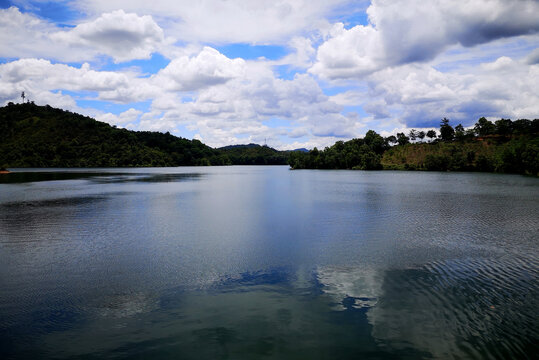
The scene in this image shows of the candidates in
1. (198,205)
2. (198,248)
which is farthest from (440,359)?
(198,205)

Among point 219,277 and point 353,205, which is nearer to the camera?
point 219,277

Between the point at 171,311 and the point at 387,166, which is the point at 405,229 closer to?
Answer: the point at 171,311

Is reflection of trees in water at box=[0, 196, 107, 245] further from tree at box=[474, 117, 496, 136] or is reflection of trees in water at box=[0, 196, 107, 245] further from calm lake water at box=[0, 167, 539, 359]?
tree at box=[474, 117, 496, 136]

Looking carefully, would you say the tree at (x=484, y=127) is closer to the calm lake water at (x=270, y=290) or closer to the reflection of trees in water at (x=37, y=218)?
the calm lake water at (x=270, y=290)

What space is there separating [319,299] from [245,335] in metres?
3.96

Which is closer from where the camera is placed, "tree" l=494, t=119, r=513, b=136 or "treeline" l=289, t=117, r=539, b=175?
"treeline" l=289, t=117, r=539, b=175

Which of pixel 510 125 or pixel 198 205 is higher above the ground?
pixel 510 125

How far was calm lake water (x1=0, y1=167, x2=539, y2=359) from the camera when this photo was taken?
10328 millimetres

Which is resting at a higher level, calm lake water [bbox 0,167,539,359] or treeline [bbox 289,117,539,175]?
treeline [bbox 289,117,539,175]

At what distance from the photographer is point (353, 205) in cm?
4212

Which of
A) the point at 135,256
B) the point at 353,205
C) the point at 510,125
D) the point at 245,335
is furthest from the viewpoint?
the point at 510,125

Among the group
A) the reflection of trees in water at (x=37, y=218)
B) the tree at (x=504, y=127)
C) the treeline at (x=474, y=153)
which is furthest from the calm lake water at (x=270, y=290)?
the tree at (x=504, y=127)

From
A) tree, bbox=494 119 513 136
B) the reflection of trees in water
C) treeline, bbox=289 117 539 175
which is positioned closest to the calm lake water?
the reflection of trees in water

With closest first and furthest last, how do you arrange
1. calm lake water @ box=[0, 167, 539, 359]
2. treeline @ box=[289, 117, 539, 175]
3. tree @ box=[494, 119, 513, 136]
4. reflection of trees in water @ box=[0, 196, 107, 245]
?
1. calm lake water @ box=[0, 167, 539, 359]
2. reflection of trees in water @ box=[0, 196, 107, 245]
3. treeline @ box=[289, 117, 539, 175]
4. tree @ box=[494, 119, 513, 136]
